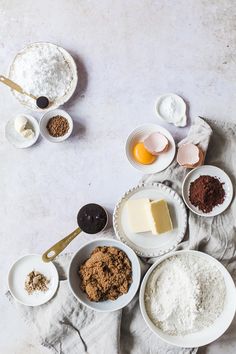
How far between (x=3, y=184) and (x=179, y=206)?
0.70 metres

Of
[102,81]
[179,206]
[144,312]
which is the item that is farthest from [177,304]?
[102,81]

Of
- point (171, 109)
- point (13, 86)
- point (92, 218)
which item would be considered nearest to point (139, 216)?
point (92, 218)

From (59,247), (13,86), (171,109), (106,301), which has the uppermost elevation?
(13,86)

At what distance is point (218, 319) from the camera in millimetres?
1864

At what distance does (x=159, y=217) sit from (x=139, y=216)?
0.08m

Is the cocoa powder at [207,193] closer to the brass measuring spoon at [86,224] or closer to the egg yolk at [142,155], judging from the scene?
the egg yolk at [142,155]

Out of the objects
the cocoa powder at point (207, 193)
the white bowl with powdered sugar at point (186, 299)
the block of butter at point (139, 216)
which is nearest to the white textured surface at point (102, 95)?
the block of butter at point (139, 216)

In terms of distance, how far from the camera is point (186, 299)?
5.97 feet

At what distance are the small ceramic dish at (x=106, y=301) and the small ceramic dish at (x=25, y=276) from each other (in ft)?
0.34

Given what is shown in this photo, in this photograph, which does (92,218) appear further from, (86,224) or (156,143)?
(156,143)

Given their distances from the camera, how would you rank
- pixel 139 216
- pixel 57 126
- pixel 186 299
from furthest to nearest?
pixel 57 126 → pixel 139 216 → pixel 186 299

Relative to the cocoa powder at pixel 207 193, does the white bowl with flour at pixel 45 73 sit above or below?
above

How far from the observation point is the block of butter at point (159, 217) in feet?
6.19

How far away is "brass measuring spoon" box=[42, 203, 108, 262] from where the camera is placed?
6.40ft
